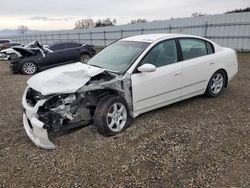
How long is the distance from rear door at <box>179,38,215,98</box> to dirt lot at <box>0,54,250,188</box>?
21.9 inches

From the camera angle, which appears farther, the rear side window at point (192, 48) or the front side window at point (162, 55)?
the rear side window at point (192, 48)

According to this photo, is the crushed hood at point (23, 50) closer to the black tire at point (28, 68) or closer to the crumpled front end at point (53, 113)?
the black tire at point (28, 68)

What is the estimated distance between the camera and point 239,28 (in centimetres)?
1415

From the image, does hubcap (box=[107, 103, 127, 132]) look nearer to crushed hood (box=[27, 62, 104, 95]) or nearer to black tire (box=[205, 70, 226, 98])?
crushed hood (box=[27, 62, 104, 95])

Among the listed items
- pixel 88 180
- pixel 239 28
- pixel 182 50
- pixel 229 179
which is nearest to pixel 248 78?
pixel 182 50

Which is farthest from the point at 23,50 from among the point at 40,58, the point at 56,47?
the point at 56,47

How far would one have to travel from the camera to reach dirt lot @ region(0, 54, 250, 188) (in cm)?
290

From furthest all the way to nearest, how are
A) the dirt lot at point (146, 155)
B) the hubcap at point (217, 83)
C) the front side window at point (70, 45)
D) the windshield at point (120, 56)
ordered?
the front side window at point (70, 45) → the hubcap at point (217, 83) → the windshield at point (120, 56) → the dirt lot at point (146, 155)

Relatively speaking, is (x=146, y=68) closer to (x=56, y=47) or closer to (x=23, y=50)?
(x=23, y=50)

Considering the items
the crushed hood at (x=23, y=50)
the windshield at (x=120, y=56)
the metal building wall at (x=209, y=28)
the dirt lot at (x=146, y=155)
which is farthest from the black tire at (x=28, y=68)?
the metal building wall at (x=209, y=28)

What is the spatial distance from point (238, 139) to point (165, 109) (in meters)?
1.58

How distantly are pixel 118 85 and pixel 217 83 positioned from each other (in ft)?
9.17

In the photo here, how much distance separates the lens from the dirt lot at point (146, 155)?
2.90 m

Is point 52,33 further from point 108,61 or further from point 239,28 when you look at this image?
point 108,61
